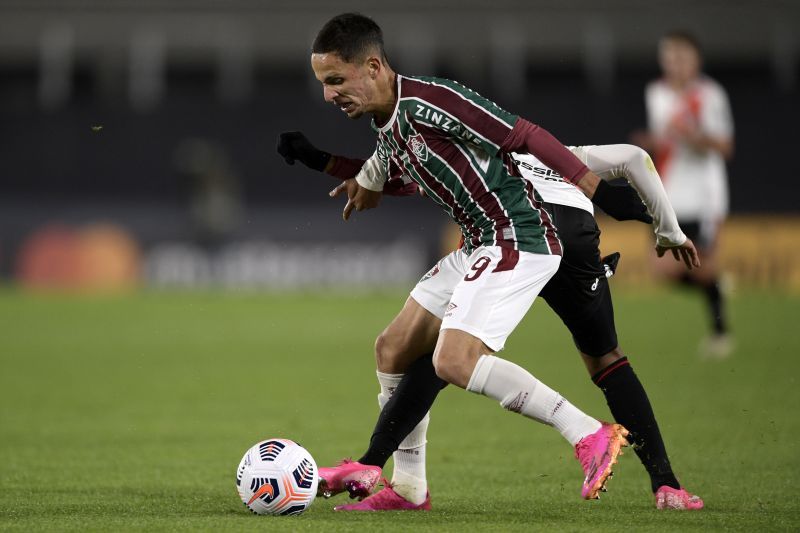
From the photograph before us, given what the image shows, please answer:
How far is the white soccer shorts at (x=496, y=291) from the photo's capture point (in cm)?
473

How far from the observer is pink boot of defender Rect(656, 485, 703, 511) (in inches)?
196

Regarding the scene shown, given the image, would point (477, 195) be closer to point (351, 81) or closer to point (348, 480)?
point (351, 81)

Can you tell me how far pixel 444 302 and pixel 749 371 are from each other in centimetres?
559

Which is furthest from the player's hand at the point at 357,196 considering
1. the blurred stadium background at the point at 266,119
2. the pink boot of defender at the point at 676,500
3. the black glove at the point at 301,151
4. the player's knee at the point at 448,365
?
the blurred stadium background at the point at 266,119

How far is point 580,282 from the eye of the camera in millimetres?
5117

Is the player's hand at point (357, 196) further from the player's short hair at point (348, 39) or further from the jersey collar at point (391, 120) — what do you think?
the player's short hair at point (348, 39)

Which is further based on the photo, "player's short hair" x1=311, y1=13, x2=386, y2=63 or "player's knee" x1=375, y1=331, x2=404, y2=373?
"player's knee" x1=375, y1=331, x2=404, y2=373

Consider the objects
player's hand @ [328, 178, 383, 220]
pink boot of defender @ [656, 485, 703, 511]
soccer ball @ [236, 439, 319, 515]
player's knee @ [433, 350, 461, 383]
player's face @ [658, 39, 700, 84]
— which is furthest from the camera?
player's face @ [658, 39, 700, 84]

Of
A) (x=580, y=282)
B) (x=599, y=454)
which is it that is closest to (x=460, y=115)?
(x=580, y=282)

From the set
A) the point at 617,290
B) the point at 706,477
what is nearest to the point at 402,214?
the point at 617,290

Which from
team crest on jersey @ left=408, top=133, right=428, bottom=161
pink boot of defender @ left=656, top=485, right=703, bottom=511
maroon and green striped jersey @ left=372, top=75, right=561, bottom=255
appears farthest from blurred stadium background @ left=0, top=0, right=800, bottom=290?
team crest on jersey @ left=408, top=133, right=428, bottom=161

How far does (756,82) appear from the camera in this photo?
89.8ft

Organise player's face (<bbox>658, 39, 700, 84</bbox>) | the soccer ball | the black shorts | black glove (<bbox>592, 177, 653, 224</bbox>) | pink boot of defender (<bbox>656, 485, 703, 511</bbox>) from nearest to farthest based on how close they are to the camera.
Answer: black glove (<bbox>592, 177, 653, 224</bbox>)
the soccer ball
pink boot of defender (<bbox>656, 485, 703, 511</bbox>)
the black shorts
player's face (<bbox>658, 39, 700, 84</bbox>)

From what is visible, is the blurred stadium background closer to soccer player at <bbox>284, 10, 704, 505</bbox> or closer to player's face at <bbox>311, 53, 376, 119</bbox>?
soccer player at <bbox>284, 10, 704, 505</bbox>
